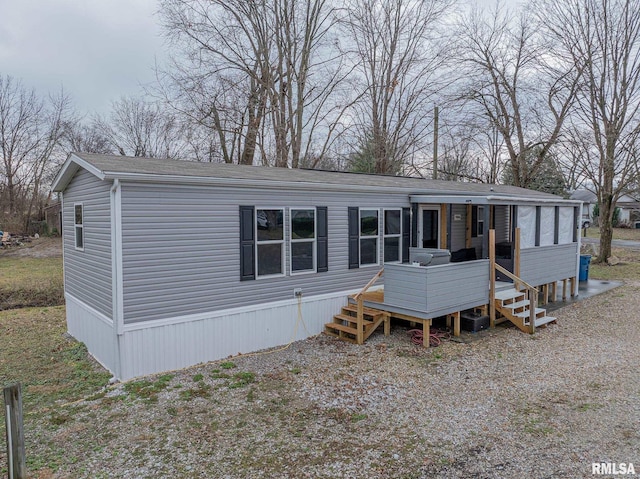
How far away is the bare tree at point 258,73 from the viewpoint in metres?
17.4

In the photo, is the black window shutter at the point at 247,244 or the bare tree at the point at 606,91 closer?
the black window shutter at the point at 247,244

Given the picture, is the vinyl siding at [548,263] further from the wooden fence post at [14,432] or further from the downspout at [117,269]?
the wooden fence post at [14,432]

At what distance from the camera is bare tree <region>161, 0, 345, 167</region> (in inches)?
685

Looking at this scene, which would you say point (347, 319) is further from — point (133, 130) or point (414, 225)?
point (133, 130)

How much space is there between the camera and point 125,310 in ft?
20.2

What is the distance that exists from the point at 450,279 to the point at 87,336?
6755 millimetres

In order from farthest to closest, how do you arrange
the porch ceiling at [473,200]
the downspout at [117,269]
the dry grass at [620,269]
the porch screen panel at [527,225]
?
the dry grass at [620,269] → the porch screen panel at [527,225] → the porch ceiling at [473,200] → the downspout at [117,269]

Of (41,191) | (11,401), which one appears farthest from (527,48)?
(41,191)

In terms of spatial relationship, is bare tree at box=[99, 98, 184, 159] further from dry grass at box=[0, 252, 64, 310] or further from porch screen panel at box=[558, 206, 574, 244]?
porch screen panel at box=[558, 206, 574, 244]

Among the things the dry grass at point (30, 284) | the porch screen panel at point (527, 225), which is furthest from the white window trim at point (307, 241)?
the dry grass at point (30, 284)

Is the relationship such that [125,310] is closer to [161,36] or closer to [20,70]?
[161,36]

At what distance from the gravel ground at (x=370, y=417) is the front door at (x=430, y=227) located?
3.00 metres

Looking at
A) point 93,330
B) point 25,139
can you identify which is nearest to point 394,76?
point 93,330

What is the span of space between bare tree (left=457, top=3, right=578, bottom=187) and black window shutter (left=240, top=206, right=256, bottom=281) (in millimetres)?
15772
